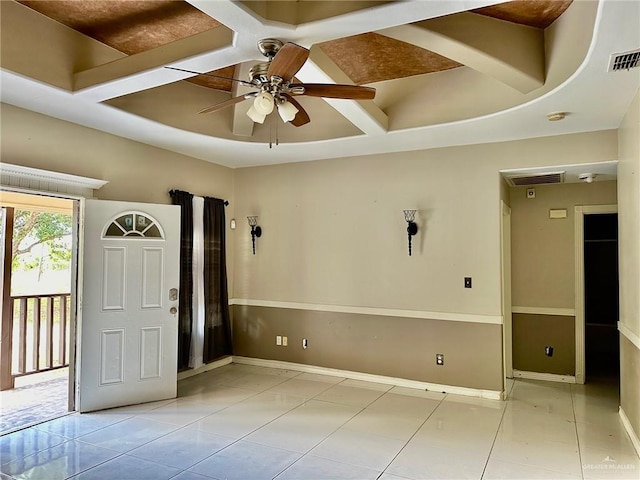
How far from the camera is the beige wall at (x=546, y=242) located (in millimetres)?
5008

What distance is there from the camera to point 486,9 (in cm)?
284

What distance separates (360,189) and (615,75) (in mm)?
2806

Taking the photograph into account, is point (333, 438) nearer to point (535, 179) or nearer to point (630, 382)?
point (630, 382)

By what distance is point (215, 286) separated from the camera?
5.45 m

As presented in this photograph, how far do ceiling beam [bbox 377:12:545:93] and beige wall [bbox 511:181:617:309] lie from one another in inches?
91.9

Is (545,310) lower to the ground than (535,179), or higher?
lower

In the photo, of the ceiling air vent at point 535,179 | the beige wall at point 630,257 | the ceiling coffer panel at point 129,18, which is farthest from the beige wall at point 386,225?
the ceiling coffer panel at point 129,18

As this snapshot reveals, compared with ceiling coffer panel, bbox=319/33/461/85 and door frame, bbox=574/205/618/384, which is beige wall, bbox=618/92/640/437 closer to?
door frame, bbox=574/205/618/384

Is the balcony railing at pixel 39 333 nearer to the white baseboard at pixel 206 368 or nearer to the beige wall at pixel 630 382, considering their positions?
the white baseboard at pixel 206 368

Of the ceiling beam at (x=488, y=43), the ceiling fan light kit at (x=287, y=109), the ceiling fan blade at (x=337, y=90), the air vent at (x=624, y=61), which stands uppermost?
the ceiling beam at (x=488, y=43)

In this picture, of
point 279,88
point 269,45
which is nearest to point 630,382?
point 279,88

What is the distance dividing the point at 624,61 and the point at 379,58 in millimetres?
1828

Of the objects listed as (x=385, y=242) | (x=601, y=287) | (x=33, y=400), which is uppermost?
(x=385, y=242)

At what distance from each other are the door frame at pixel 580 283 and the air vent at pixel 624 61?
266cm
